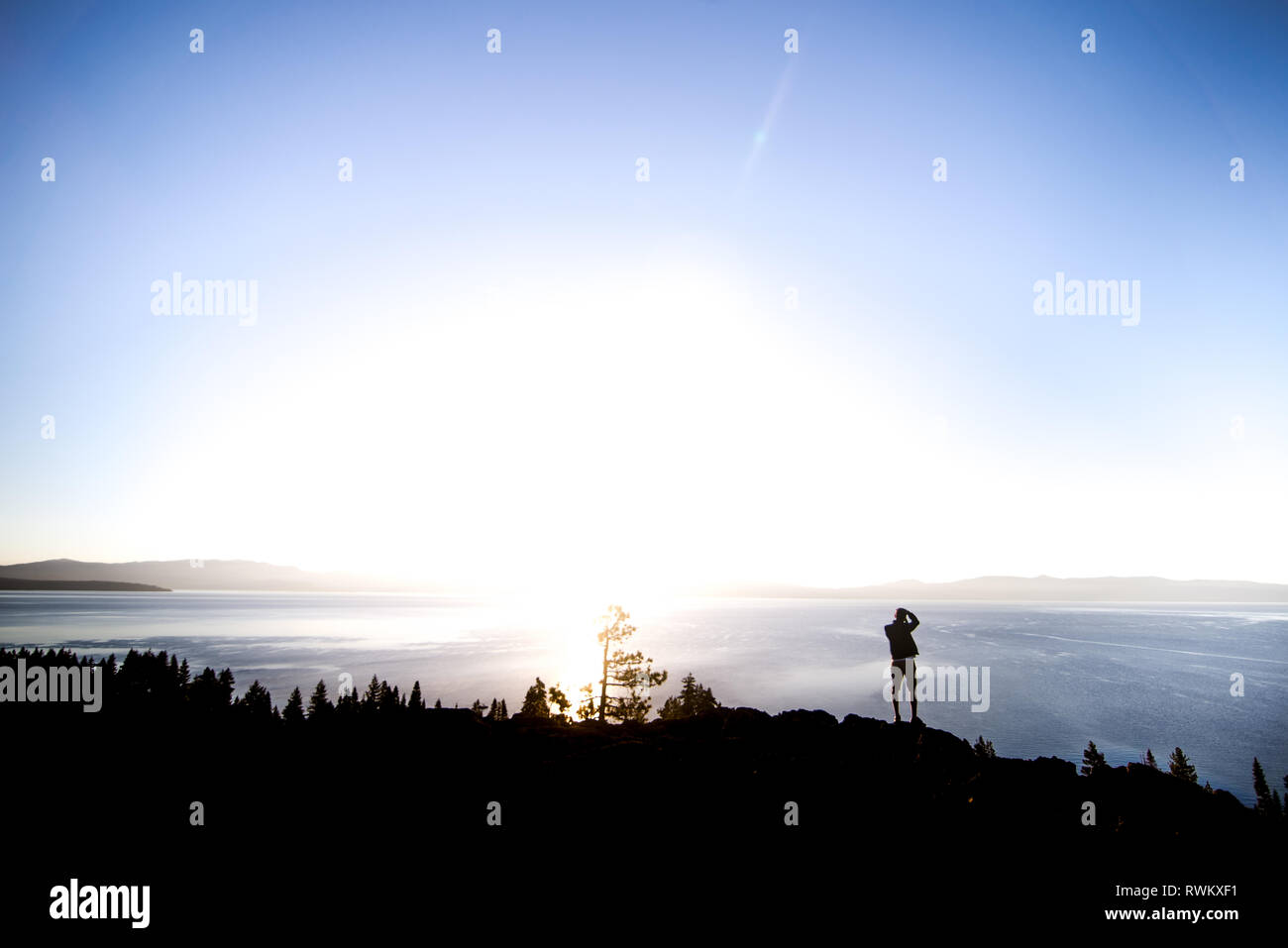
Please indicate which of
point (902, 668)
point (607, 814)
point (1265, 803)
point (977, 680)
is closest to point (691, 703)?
point (902, 668)

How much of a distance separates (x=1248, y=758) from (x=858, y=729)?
365 ft

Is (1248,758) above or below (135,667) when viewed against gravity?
below

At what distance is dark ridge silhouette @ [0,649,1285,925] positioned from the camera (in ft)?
31.8

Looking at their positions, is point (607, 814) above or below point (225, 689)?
above

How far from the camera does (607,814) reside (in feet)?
37.2

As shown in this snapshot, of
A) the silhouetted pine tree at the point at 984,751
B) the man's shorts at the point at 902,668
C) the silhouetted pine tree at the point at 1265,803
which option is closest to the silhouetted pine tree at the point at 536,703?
the silhouetted pine tree at the point at 984,751

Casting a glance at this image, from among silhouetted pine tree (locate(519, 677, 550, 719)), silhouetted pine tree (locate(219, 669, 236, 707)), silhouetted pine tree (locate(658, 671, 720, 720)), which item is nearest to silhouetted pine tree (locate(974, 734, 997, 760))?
silhouetted pine tree (locate(658, 671, 720, 720))

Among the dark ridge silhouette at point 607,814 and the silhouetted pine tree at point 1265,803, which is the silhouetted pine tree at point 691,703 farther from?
the silhouetted pine tree at point 1265,803

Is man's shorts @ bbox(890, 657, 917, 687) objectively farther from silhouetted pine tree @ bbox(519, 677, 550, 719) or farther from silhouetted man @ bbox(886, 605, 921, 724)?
silhouetted pine tree @ bbox(519, 677, 550, 719)

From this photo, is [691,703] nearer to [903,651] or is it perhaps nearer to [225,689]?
[903,651]
